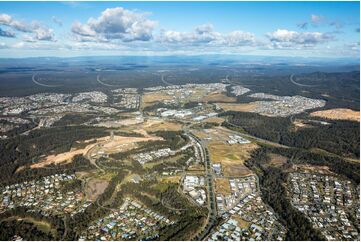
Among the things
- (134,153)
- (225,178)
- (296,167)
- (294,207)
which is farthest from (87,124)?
(294,207)

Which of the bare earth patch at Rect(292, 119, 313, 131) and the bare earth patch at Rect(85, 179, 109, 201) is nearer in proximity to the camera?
the bare earth patch at Rect(85, 179, 109, 201)

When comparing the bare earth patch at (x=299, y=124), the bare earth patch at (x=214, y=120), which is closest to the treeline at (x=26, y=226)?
the bare earth patch at (x=214, y=120)

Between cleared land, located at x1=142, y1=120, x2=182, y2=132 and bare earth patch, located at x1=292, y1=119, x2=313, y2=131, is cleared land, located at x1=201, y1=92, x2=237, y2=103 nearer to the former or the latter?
bare earth patch, located at x1=292, y1=119, x2=313, y2=131

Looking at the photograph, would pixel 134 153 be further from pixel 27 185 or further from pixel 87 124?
pixel 87 124

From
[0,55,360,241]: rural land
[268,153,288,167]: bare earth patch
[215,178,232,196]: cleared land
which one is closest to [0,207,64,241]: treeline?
[0,55,360,241]: rural land

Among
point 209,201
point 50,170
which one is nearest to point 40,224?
point 50,170
